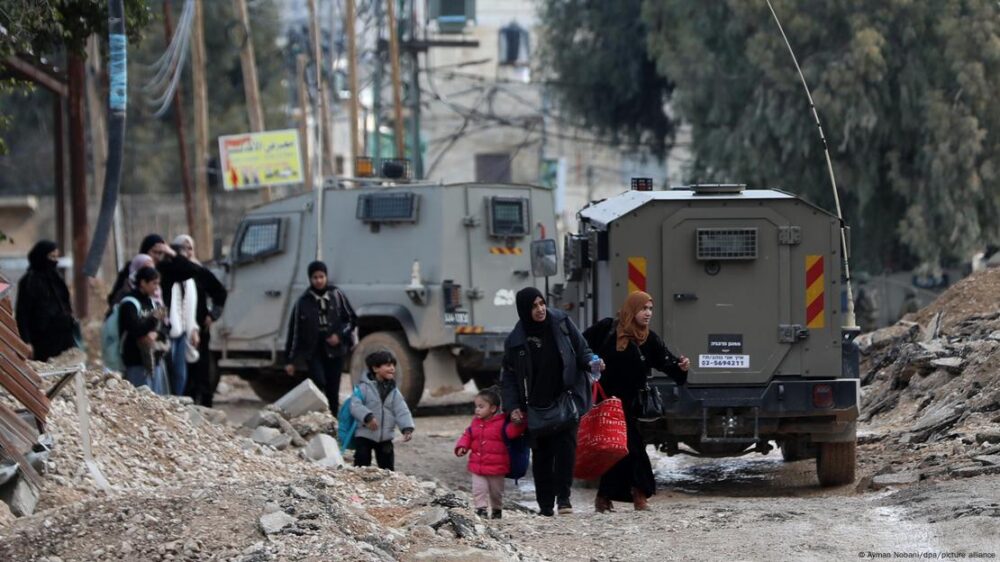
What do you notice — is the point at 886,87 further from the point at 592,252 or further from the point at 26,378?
the point at 26,378

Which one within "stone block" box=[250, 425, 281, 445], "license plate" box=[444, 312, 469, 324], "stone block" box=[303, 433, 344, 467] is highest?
"license plate" box=[444, 312, 469, 324]

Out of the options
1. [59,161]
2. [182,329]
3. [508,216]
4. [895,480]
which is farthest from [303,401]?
[59,161]

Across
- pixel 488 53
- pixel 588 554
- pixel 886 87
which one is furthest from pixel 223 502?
pixel 488 53

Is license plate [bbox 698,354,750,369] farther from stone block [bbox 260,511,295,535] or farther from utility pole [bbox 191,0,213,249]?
utility pole [bbox 191,0,213,249]

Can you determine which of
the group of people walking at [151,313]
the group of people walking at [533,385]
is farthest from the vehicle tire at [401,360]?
the group of people walking at [533,385]

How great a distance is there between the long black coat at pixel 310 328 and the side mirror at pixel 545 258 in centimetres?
243

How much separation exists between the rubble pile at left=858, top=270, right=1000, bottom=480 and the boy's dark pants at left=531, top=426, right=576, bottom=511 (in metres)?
2.58

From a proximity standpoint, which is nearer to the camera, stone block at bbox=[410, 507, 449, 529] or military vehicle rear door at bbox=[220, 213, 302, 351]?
stone block at bbox=[410, 507, 449, 529]

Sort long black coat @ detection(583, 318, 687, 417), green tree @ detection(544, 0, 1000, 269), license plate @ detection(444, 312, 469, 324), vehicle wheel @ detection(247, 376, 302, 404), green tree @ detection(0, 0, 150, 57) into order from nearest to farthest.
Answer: long black coat @ detection(583, 318, 687, 417) < green tree @ detection(0, 0, 150, 57) < license plate @ detection(444, 312, 469, 324) < vehicle wheel @ detection(247, 376, 302, 404) < green tree @ detection(544, 0, 1000, 269)

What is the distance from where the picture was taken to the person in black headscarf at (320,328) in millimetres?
15391

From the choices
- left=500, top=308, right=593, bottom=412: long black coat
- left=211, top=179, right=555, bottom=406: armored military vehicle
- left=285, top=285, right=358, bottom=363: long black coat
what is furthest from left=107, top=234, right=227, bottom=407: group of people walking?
left=500, top=308, right=593, bottom=412: long black coat

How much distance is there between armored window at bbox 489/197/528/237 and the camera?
18.8 meters

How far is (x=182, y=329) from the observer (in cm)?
1499

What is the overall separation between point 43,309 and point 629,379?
683 centimetres
